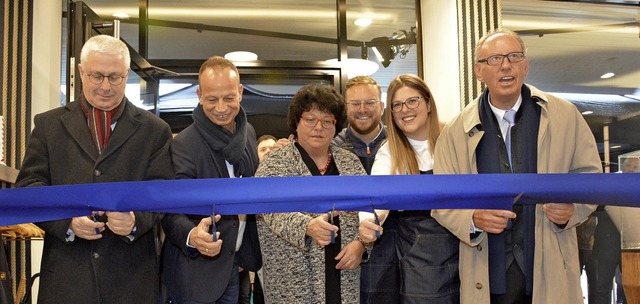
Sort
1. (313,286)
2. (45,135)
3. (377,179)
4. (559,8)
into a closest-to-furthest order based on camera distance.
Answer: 1. (377,179)
2. (45,135)
3. (313,286)
4. (559,8)

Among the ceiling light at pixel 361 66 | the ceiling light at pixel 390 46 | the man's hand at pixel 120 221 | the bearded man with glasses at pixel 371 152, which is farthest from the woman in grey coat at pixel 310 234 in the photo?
the ceiling light at pixel 390 46

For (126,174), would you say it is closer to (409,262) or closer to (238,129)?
(238,129)

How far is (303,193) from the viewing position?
2135 mm

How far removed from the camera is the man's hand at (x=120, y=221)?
2314mm

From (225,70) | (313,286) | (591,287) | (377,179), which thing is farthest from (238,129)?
(591,287)

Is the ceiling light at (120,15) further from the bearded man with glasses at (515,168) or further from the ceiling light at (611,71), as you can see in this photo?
the ceiling light at (611,71)

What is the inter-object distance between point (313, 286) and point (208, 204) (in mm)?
784

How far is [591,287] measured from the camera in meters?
3.77

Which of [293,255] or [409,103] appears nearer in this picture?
[293,255]

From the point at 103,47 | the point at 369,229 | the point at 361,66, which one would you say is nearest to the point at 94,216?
the point at 103,47

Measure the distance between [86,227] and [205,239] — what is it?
0.38 m

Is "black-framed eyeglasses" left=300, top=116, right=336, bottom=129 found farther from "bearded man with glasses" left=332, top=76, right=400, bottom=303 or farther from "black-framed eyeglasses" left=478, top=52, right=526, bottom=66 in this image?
"black-framed eyeglasses" left=478, top=52, right=526, bottom=66

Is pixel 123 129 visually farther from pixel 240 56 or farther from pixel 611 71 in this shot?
pixel 611 71

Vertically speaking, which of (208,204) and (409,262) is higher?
(208,204)
